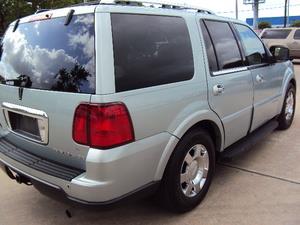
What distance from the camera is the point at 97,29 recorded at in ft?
9.38

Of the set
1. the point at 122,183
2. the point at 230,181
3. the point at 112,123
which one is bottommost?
the point at 230,181

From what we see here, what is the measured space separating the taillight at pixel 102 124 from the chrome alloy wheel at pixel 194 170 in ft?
2.91

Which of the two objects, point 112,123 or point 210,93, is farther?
point 210,93

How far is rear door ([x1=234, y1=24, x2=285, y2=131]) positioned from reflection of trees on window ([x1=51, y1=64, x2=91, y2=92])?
2403mm

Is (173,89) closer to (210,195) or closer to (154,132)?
(154,132)

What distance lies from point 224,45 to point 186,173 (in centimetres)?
150

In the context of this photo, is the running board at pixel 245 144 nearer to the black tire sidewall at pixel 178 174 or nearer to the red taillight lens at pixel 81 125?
the black tire sidewall at pixel 178 174

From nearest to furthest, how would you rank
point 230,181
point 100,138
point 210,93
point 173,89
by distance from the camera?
point 100,138 → point 173,89 → point 210,93 → point 230,181

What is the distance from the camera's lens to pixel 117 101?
285cm

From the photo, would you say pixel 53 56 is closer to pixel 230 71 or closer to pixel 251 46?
pixel 230 71

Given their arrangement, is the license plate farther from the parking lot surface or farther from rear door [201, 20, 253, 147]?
rear door [201, 20, 253, 147]

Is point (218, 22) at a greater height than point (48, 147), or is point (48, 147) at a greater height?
point (218, 22)

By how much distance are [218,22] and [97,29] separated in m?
1.86

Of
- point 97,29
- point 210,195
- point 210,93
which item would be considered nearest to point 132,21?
point 97,29
